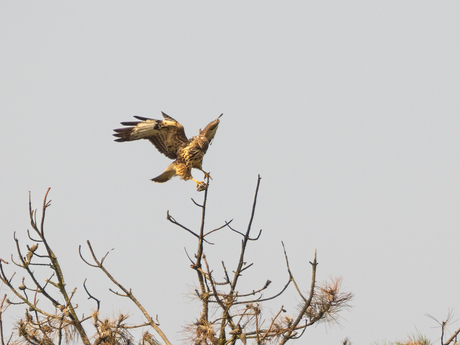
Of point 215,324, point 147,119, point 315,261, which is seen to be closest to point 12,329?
point 215,324

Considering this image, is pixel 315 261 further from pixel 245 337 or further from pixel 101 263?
pixel 101 263

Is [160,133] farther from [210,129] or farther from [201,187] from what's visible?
[201,187]

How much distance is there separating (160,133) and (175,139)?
0.21 metres

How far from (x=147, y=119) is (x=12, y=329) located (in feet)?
9.46

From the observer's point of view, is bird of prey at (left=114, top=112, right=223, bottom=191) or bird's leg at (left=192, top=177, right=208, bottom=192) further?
bird of prey at (left=114, top=112, right=223, bottom=191)

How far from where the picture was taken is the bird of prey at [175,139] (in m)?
5.91

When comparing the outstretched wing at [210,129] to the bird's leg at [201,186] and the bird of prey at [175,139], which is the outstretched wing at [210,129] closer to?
the bird of prey at [175,139]

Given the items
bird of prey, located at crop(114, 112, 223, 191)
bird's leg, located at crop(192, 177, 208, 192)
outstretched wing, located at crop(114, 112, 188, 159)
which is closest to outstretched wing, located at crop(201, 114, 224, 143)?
bird of prey, located at crop(114, 112, 223, 191)

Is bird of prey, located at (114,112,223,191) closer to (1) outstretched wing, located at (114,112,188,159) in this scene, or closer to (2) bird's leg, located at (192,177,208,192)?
(1) outstretched wing, located at (114,112,188,159)

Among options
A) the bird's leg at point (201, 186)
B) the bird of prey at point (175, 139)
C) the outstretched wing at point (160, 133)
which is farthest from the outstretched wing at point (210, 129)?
the bird's leg at point (201, 186)

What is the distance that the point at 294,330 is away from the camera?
11.4ft

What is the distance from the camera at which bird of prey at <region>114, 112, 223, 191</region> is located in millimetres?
5906

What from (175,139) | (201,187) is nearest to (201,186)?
(201,187)

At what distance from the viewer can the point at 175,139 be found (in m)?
6.31
